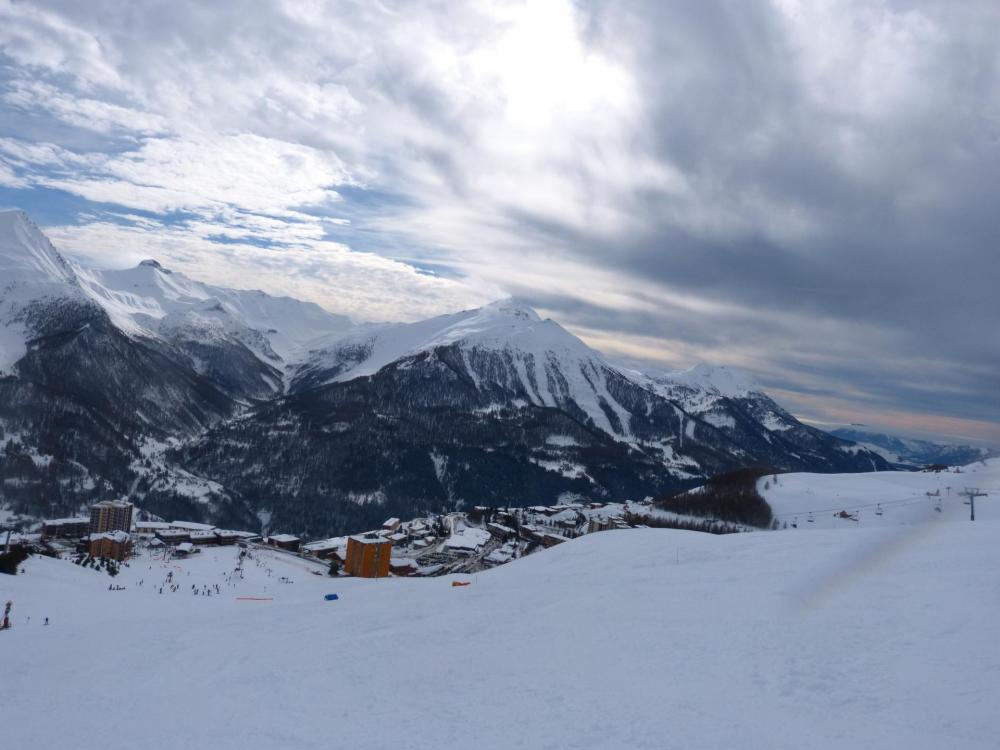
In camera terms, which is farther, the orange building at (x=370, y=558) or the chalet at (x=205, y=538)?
the chalet at (x=205, y=538)

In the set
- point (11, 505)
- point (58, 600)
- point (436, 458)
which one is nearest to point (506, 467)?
point (436, 458)

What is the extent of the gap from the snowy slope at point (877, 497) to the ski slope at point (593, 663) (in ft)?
104

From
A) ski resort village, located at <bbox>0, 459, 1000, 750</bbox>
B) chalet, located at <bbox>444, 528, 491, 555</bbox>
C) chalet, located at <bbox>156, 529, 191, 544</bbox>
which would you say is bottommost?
chalet, located at <bbox>156, 529, 191, 544</bbox>

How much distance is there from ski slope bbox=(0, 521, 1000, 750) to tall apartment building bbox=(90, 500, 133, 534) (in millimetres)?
64913

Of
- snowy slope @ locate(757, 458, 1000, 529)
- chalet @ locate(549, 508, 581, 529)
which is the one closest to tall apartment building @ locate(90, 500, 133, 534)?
chalet @ locate(549, 508, 581, 529)

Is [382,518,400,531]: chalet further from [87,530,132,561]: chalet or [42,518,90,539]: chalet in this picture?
[42,518,90,539]: chalet

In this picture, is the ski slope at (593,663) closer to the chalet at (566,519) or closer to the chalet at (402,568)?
the chalet at (402,568)

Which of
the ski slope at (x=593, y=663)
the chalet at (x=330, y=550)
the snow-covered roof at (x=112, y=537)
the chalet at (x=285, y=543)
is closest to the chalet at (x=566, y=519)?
the chalet at (x=330, y=550)

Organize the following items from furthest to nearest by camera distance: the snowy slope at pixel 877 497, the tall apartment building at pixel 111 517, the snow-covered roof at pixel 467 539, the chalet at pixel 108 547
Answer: the tall apartment building at pixel 111 517
the snow-covered roof at pixel 467 539
the chalet at pixel 108 547
the snowy slope at pixel 877 497

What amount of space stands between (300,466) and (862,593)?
6110 inches

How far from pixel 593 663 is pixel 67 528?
9017cm

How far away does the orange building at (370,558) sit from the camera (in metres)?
60.8

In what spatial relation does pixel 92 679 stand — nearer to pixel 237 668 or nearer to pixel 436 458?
pixel 237 668

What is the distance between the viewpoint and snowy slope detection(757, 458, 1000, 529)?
50.6m
